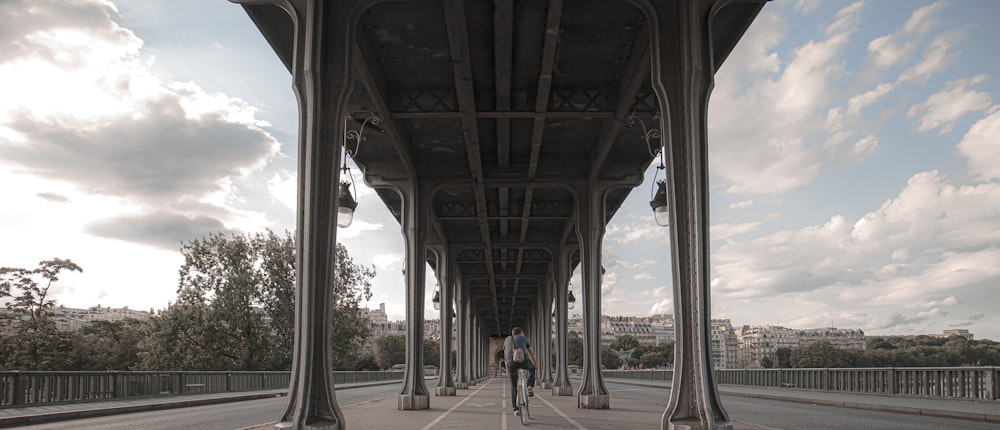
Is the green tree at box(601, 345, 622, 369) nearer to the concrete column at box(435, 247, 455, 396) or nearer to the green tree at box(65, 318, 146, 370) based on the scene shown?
the green tree at box(65, 318, 146, 370)

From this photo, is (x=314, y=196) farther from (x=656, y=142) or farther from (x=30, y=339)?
(x=30, y=339)

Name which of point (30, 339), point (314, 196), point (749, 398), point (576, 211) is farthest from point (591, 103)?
point (30, 339)

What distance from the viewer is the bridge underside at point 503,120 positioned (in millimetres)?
10188

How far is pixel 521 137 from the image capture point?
2112 centimetres

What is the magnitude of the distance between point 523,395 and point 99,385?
12464 mm

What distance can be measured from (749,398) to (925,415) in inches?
413

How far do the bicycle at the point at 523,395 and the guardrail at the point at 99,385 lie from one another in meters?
10.6

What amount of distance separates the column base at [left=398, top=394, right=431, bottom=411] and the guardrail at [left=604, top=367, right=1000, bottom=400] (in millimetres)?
10495

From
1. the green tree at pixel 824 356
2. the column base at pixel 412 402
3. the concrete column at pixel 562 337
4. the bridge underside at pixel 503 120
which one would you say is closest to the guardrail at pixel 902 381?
the concrete column at pixel 562 337

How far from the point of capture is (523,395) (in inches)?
565

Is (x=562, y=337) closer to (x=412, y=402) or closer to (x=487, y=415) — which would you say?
(x=412, y=402)

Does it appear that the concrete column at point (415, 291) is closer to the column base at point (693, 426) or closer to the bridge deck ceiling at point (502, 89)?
the bridge deck ceiling at point (502, 89)

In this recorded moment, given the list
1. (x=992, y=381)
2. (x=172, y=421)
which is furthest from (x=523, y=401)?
(x=992, y=381)

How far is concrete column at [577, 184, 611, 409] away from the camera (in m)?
20.6
